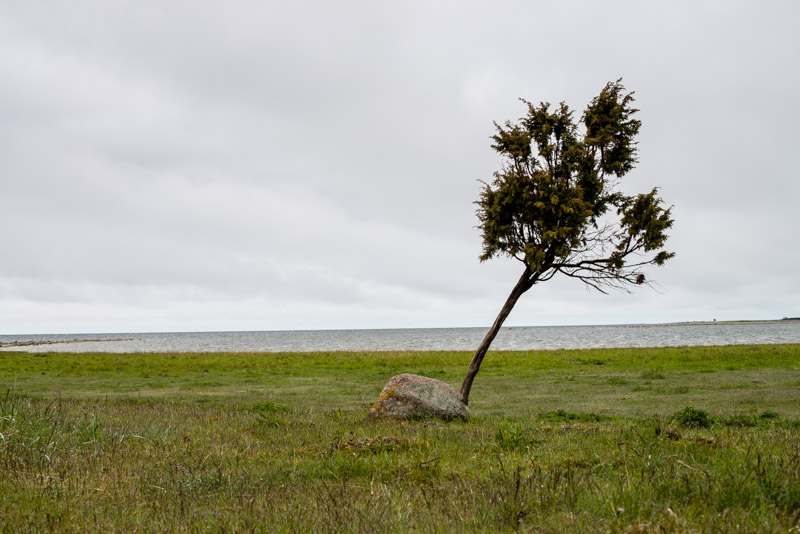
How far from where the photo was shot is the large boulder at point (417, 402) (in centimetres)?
1574

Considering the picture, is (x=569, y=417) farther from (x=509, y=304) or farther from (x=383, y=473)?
(x=383, y=473)

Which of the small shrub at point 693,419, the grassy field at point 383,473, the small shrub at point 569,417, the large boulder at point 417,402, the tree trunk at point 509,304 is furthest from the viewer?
the tree trunk at point 509,304

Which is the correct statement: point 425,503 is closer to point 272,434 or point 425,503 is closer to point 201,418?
point 272,434

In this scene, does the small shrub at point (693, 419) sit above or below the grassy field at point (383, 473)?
below

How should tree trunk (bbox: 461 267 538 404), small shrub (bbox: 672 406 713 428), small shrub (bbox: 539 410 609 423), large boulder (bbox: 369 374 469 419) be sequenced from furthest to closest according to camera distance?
tree trunk (bbox: 461 267 538 404), large boulder (bbox: 369 374 469 419), small shrub (bbox: 539 410 609 423), small shrub (bbox: 672 406 713 428)

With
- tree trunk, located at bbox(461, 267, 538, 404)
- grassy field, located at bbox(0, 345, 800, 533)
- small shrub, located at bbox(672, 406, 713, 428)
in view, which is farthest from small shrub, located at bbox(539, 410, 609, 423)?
small shrub, located at bbox(672, 406, 713, 428)

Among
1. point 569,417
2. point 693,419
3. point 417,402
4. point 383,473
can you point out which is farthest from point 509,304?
point 383,473

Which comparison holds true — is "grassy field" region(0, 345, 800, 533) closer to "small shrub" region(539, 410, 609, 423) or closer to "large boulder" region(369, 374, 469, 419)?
"small shrub" region(539, 410, 609, 423)

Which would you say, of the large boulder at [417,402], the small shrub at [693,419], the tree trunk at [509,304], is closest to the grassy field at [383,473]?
the small shrub at [693,419]

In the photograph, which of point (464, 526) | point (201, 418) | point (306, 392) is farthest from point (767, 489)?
point (306, 392)

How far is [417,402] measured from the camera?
15.9m

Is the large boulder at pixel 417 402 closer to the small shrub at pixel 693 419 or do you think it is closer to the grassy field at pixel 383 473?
the grassy field at pixel 383 473

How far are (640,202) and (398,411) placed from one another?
10.2 meters

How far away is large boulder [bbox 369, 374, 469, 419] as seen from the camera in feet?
51.6
